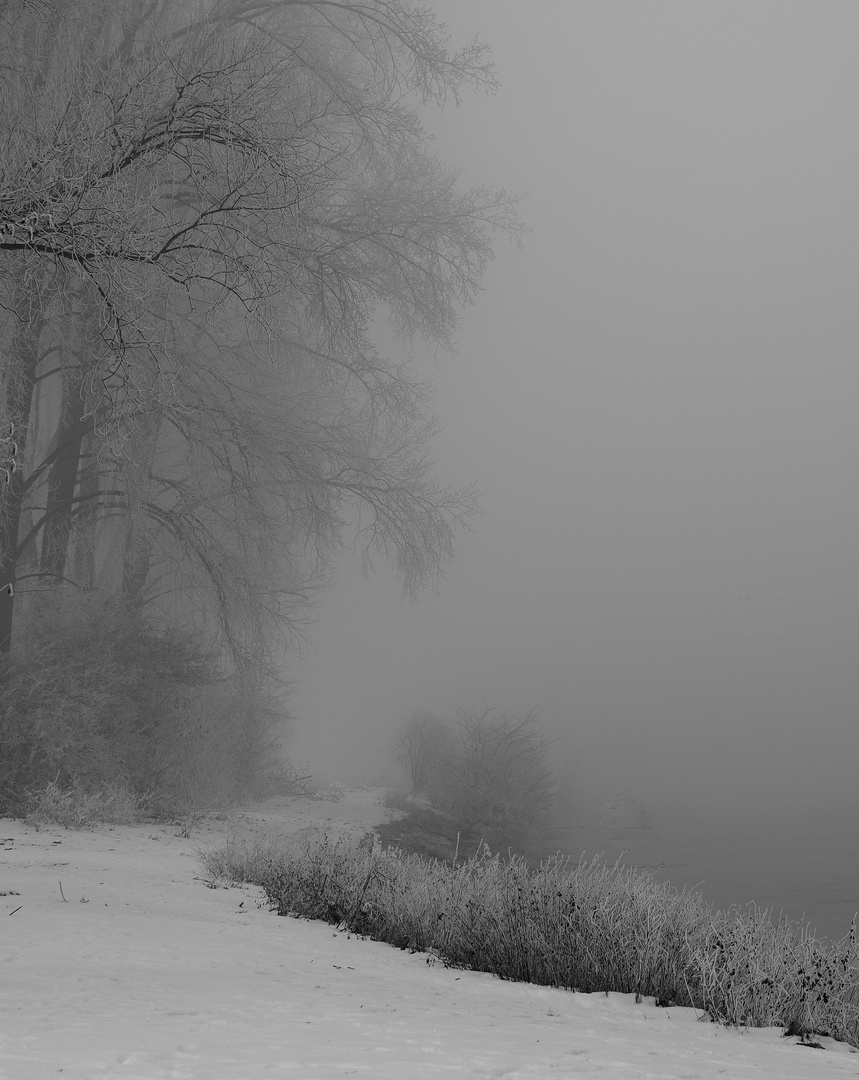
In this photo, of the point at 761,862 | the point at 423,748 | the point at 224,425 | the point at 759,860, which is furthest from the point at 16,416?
the point at 759,860

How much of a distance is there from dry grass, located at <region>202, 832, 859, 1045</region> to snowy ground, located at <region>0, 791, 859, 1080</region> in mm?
199

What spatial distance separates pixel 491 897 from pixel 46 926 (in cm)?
278

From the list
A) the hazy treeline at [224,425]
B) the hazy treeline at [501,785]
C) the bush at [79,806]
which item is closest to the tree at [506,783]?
the hazy treeline at [501,785]

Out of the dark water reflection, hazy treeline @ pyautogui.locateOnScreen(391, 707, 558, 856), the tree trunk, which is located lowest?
the dark water reflection

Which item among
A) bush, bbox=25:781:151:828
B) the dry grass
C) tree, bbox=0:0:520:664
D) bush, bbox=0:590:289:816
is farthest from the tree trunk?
the dry grass

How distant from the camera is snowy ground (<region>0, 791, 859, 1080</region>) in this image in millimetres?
2523

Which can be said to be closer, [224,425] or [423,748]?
[224,425]

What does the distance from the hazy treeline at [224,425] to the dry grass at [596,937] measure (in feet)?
20.1

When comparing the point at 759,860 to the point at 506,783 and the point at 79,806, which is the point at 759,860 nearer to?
the point at 506,783

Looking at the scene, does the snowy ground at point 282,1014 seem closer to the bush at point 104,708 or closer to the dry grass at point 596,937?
the dry grass at point 596,937

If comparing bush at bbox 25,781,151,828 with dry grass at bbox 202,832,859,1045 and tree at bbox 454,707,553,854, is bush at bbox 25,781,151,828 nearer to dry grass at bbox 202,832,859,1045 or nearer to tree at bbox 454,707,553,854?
dry grass at bbox 202,832,859,1045

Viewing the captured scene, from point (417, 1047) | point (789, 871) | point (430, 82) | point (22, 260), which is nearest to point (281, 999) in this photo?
point (417, 1047)

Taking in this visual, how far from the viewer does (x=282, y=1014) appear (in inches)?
130

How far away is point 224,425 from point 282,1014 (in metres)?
12.2
